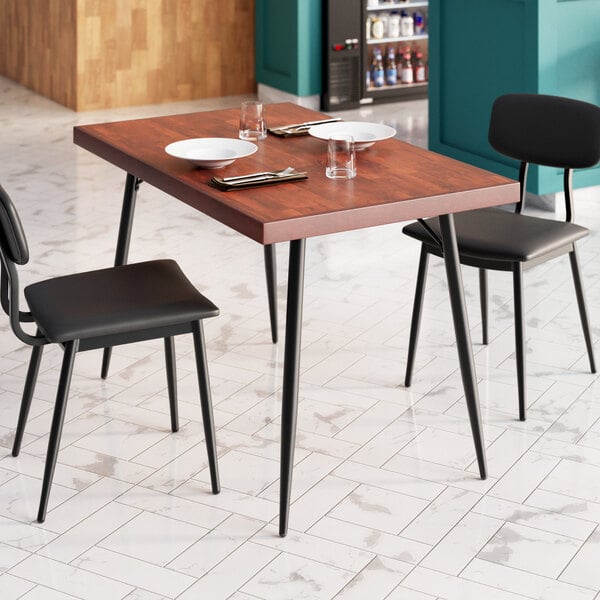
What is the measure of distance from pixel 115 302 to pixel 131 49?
16.5 ft

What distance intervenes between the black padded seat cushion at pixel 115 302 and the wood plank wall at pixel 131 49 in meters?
4.64

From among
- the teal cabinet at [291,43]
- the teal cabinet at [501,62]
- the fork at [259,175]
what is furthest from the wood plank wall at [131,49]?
the fork at [259,175]

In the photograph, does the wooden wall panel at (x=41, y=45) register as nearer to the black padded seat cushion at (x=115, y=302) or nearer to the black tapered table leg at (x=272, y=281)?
the black tapered table leg at (x=272, y=281)

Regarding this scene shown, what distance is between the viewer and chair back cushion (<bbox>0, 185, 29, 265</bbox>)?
2717 mm

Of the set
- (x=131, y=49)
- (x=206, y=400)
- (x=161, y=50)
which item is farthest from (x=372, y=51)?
(x=206, y=400)

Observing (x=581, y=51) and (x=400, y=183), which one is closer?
(x=400, y=183)

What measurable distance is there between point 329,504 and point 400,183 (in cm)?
85

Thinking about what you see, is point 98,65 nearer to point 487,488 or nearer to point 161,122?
point 161,122

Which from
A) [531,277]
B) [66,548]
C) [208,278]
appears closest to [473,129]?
[531,277]

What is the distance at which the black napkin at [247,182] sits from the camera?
2.86 m

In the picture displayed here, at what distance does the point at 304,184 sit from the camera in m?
2.93

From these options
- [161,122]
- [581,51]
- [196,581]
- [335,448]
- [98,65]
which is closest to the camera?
[196,581]

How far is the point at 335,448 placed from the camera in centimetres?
331

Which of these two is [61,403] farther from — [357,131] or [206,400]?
[357,131]
